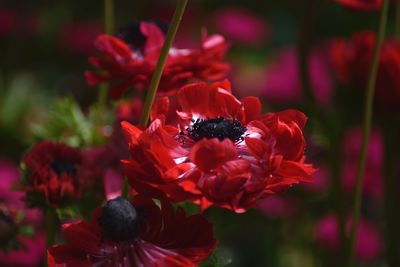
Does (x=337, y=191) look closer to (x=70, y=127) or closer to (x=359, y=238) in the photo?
(x=70, y=127)

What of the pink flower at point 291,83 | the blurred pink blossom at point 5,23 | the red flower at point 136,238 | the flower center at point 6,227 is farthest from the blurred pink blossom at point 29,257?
the blurred pink blossom at point 5,23

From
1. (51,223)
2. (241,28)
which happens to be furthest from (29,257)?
(241,28)

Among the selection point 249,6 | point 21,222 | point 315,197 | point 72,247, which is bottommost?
point 249,6

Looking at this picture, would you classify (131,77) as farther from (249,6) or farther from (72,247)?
(249,6)

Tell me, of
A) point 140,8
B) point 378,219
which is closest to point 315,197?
point 378,219

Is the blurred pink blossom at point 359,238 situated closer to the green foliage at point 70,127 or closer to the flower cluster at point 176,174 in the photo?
the green foliage at point 70,127

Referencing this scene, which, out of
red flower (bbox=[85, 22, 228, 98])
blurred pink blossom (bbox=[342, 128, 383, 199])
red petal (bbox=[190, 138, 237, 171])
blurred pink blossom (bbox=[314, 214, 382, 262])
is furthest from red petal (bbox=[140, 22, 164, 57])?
blurred pink blossom (bbox=[342, 128, 383, 199])

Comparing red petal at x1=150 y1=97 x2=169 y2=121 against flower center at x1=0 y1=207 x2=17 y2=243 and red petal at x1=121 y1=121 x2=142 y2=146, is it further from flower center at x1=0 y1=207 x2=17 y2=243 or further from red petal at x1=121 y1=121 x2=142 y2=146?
flower center at x1=0 y1=207 x2=17 y2=243
